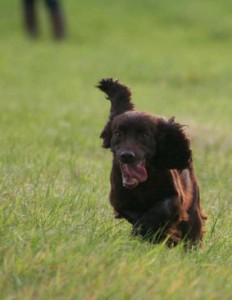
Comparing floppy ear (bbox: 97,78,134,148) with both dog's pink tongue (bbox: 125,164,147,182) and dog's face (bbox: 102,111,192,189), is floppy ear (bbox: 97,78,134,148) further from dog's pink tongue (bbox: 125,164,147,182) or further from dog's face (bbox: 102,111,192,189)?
dog's pink tongue (bbox: 125,164,147,182)

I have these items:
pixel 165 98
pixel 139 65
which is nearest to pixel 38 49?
pixel 139 65

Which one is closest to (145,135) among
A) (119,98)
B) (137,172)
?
(137,172)

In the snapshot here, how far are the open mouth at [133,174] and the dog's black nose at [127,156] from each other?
0.16 ft

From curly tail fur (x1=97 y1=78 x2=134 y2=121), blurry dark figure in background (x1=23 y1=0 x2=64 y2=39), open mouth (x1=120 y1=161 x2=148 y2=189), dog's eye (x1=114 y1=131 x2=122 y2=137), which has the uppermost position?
blurry dark figure in background (x1=23 y1=0 x2=64 y2=39)

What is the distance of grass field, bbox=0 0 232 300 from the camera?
5.06m

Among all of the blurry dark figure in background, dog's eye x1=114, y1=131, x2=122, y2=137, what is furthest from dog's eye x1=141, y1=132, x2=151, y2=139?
the blurry dark figure in background

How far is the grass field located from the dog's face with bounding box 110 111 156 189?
42 centimetres

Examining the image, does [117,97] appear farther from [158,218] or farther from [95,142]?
[95,142]

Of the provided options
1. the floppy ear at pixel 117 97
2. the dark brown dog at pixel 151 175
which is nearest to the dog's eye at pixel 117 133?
the dark brown dog at pixel 151 175

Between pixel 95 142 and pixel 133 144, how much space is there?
6970mm

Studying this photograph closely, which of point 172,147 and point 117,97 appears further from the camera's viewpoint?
point 117,97

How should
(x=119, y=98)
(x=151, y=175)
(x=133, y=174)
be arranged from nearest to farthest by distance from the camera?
(x=133, y=174) → (x=151, y=175) → (x=119, y=98)

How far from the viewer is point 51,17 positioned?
108ft

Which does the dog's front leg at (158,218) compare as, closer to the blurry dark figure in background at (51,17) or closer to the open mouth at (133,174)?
the open mouth at (133,174)
